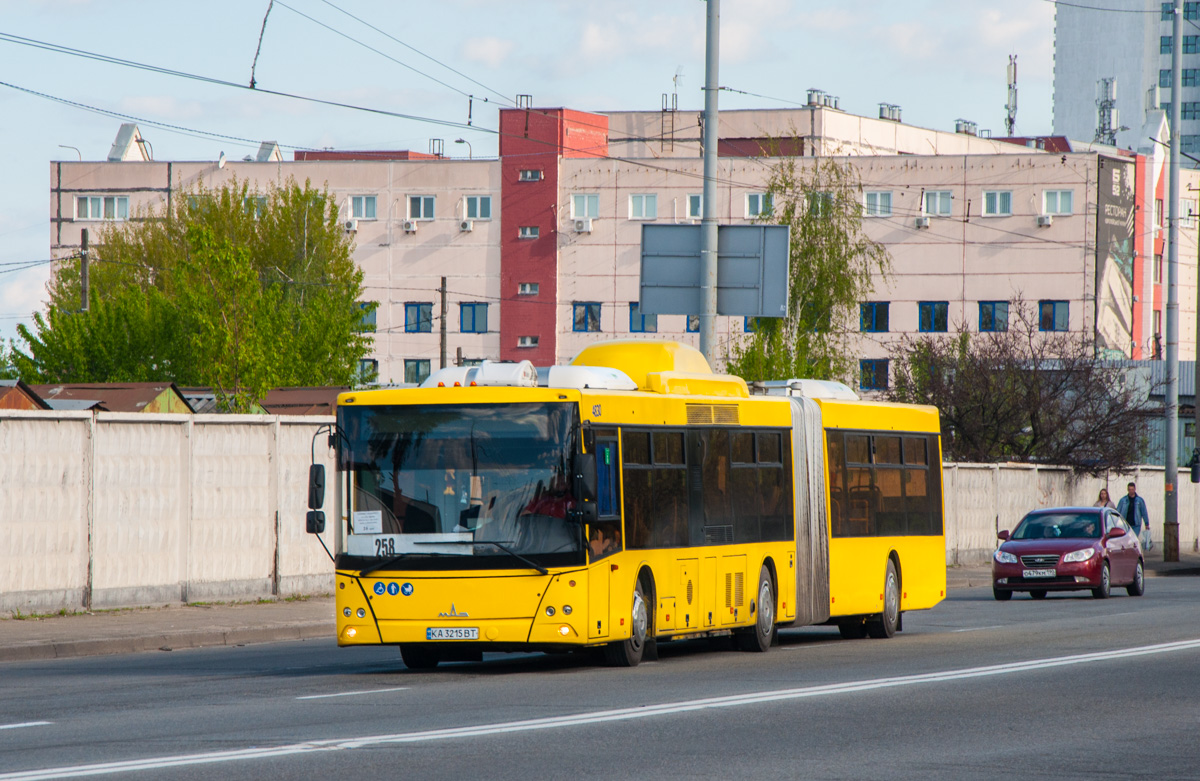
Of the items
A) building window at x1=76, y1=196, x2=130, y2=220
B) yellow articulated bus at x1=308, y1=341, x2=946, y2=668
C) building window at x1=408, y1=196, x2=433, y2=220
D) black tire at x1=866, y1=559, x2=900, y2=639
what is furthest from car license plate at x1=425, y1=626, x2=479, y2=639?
building window at x1=76, y1=196, x2=130, y2=220

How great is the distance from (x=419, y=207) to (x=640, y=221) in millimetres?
11330

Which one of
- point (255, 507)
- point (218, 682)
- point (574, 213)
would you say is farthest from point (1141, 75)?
point (218, 682)

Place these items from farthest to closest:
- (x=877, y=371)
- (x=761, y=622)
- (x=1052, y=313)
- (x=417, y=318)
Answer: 1. (x=417, y=318)
2. (x=877, y=371)
3. (x=1052, y=313)
4. (x=761, y=622)

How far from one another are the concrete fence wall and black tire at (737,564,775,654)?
7.98 m

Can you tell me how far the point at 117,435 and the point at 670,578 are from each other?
8682 millimetres

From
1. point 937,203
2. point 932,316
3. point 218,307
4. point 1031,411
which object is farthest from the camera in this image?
point 937,203

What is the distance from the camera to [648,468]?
16.5 metres

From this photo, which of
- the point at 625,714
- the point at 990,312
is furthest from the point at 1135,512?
the point at 990,312

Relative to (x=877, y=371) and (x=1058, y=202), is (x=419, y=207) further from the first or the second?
(x=1058, y=202)

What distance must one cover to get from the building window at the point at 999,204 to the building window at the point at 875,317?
6190 millimetres

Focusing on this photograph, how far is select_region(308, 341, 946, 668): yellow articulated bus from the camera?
15.1m

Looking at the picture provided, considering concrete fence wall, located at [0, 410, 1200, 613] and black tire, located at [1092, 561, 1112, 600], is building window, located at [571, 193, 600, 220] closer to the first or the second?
black tire, located at [1092, 561, 1112, 600]

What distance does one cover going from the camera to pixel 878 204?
3211 inches

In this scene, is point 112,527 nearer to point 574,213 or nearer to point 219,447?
point 219,447
